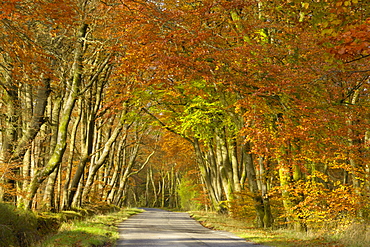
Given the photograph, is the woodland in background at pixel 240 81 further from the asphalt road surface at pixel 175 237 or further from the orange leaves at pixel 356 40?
the asphalt road surface at pixel 175 237

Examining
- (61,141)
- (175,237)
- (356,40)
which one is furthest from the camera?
(61,141)

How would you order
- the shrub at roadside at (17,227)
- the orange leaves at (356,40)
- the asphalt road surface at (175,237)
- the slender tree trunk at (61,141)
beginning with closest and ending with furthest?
the orange leaves at (356,40) < the shrub at roadside at (17,227) < the asphalt road surface at (175,237) < the slender tree trunk at (61,141)

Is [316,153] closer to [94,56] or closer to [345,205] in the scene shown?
[345,205]

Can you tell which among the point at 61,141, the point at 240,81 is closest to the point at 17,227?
the point at 61,141

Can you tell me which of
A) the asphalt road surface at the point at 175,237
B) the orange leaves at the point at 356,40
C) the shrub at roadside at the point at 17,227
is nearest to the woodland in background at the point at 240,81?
the shrub at roadside at the point at 17,227

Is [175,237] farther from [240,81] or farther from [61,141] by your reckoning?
[240,81]

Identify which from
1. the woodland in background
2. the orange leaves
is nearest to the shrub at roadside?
the woodland in background

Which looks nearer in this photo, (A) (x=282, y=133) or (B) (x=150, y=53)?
(A) (x=282, y=133)

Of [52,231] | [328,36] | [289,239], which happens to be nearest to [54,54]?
[52,231]

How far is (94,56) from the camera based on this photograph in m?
17.9

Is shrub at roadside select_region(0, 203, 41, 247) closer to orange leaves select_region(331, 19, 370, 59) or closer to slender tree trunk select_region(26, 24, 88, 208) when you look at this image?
slender tree trunk select_region(26, 24, 88, 208)

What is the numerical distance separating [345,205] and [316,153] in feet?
8.60

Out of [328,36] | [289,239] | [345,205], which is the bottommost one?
[289,239]

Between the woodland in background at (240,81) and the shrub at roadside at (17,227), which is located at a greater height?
the woodland in background at (240,81)
